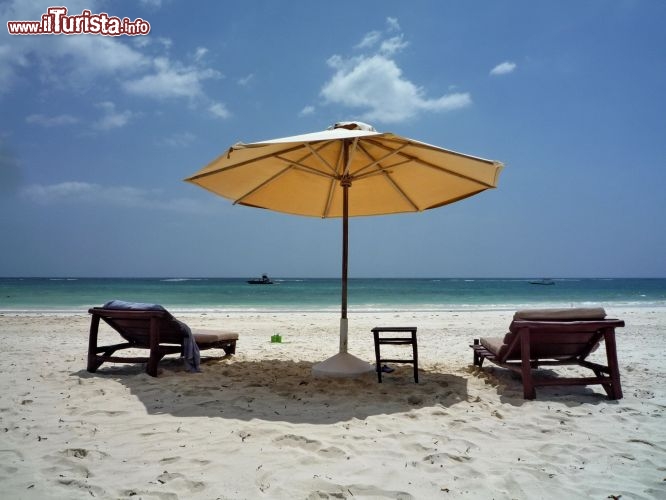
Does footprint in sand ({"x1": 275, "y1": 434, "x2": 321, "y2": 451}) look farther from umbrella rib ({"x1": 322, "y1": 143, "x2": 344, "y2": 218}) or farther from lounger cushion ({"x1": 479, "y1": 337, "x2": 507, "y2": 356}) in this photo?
umbrella rib ({"x1": 322, "y1": 143, "x2": 344, "y2": 218})

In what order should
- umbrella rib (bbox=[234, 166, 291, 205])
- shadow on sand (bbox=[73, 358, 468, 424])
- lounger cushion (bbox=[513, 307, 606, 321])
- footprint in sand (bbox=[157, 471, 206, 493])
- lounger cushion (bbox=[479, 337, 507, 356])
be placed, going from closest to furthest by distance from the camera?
footprint in sand (bbox=[157, 471, 206, 493]) < shadow on sand (bbox=[73, 358, 468, 424]) < lounger cushion (bbox=[513, 307, 606, 321]) < lounger cushion (bbox=[479, 337, 507, 356]) < umbrella rib (bbox=[234, 166, 291, 205])

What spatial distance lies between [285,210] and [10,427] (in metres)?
3.69

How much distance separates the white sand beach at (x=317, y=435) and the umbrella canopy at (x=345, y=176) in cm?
111

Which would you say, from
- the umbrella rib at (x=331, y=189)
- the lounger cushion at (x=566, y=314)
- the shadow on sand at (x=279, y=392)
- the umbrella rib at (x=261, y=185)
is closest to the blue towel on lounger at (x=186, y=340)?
the shadow on sand at (x=279, y=392)

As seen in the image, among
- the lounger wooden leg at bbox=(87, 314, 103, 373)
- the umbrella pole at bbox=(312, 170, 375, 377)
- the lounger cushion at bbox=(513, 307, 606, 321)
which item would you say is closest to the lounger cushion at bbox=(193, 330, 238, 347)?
the lounger wooden leg at bbox=(87, 314, 103, 373)

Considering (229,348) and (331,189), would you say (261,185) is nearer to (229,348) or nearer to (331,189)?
(331,189)

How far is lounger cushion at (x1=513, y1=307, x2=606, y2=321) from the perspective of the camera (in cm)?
420

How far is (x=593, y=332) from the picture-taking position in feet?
14.2

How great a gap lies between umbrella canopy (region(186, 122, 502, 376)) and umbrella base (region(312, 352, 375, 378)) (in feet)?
0.04

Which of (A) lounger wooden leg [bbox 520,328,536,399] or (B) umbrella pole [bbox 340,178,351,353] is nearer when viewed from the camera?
(A) lounger wooden leg [bbox 520,328,536,399]

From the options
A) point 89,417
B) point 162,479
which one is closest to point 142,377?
point 89,417

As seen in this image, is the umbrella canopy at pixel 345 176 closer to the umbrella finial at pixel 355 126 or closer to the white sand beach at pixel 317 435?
the umbrella finial at pixel 355 126

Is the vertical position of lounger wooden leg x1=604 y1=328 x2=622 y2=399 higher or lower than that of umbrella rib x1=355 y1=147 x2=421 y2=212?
lower

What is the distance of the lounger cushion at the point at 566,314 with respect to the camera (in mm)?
4195
